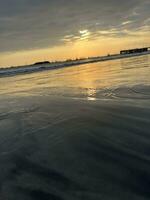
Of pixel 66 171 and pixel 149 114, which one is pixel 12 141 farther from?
pixel 149 114

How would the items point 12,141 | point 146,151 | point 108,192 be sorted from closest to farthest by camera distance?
point 108,192 < point 146,151 < point 12,141

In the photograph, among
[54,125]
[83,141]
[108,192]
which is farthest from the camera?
[54,125]

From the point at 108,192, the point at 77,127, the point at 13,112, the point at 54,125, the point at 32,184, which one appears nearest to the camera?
the point at 108,192

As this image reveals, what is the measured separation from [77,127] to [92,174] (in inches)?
83.1

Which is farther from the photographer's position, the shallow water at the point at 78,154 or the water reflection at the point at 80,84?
the water reflection at the point at 80,84

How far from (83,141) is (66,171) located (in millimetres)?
1100

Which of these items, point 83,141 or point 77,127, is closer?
point 83,141

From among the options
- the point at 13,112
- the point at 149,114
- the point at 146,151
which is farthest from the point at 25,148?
the point at 13,112

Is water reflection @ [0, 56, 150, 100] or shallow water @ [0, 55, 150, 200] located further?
water reflection @ [0, 56, 150, 100]

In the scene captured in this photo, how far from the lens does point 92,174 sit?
133 inches

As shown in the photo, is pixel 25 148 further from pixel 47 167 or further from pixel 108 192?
pixel 108 192

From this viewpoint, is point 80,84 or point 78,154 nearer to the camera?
point 78,154

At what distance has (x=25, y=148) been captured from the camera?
4.61 meters

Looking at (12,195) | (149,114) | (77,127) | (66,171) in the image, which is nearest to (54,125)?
(77,127)
